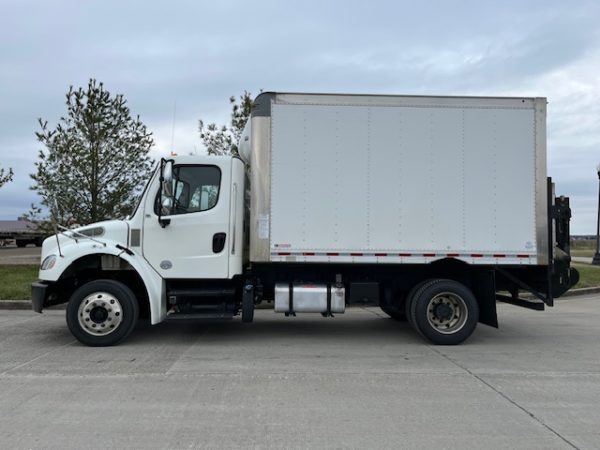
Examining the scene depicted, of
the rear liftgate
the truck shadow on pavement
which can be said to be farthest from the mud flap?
the truck shadow on pavement

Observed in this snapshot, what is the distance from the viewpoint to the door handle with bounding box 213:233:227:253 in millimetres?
7188

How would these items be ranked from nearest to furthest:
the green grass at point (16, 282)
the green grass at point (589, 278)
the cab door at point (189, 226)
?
the cab door at point (189, 226)
the green grass at point (16, 282)
the green grass at point (589, 278)

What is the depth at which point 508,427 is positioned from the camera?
4121 mm

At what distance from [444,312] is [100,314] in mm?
4810

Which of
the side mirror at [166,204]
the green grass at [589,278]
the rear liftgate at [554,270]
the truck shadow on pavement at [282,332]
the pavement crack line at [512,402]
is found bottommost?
the truck shadow on pavement at [282,332]

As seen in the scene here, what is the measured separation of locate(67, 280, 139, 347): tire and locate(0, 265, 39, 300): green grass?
526 centimetres

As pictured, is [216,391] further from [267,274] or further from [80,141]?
[80,141]

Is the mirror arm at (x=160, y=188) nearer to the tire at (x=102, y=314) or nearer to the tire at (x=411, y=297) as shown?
the tire at (x=102, y=314)

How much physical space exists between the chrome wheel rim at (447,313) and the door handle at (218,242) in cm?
306

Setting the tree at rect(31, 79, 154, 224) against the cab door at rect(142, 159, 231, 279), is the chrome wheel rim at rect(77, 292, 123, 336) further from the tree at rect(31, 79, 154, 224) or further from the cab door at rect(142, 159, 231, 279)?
the tree at rect(31, 79, 154, 224)

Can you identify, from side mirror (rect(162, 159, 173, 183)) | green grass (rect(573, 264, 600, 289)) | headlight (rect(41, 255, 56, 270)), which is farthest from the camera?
green grass (rect(573, 264, 600, 289))

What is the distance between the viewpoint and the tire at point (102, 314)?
691 centimetres

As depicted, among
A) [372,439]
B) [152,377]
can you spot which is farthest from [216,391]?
[372,439]

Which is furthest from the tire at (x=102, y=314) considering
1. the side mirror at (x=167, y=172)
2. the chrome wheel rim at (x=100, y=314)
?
the side mirror at (x=167, y=172)
